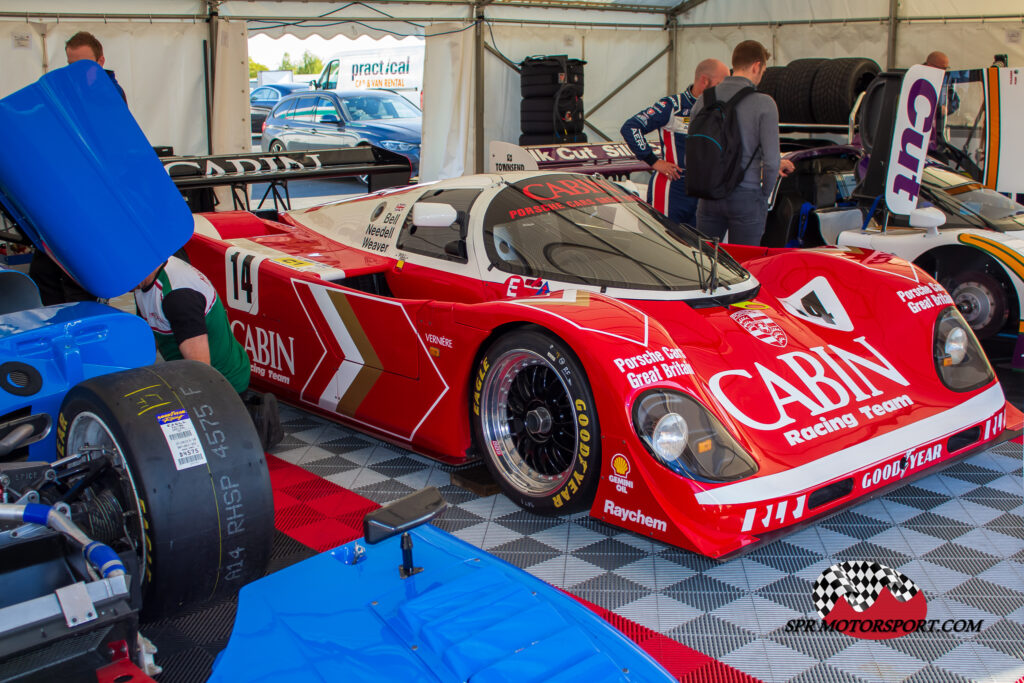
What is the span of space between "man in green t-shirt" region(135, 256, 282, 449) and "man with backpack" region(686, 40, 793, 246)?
2.75 meters

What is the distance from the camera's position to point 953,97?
6887 millimetres

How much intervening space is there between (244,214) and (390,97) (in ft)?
32.4

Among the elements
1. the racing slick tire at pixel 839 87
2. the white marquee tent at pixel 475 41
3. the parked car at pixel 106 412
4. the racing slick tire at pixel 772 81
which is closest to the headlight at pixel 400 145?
the white marquee tent at pixel 475 41

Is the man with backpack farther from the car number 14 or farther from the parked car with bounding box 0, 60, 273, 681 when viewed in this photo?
the parked car with bounding box 0, 60, 273, 681

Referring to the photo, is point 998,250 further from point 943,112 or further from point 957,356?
point 943,112

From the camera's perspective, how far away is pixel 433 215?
391cm

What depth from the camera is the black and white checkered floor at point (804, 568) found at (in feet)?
8.43

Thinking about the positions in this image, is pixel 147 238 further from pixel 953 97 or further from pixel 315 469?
pixel 953 97

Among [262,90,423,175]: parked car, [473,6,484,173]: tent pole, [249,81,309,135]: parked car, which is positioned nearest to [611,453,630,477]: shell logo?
[473,6,484,173]: tent pole

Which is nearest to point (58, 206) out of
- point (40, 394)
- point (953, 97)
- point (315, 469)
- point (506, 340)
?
point (40, 394)

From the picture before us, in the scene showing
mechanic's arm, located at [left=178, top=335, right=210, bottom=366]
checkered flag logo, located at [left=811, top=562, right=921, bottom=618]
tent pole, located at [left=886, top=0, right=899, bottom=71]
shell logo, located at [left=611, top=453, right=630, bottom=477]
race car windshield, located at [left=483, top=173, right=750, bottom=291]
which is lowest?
checkered flag logo, located at [left=811, top=562, right=921, bottom=618]

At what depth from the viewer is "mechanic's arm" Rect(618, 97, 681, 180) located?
6137 millimetres

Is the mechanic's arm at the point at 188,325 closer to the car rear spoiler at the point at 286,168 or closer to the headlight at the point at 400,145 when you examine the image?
the car rear spoiler at the point at 286,168

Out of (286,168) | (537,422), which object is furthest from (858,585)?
(286,168)
